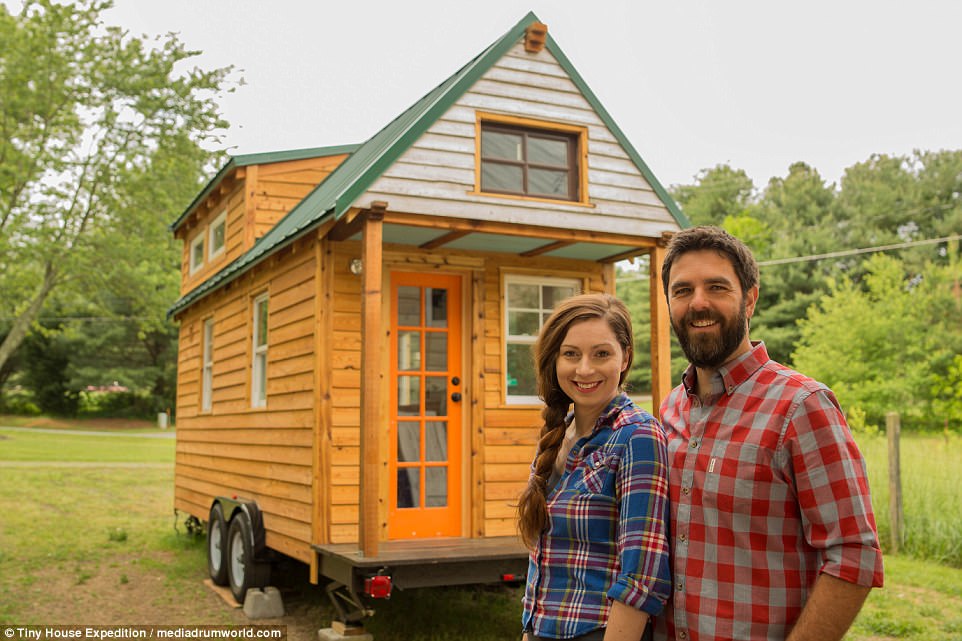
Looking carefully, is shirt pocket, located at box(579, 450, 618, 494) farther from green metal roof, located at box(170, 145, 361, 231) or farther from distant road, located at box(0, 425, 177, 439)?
distant road, located at box(0, 425, 177, 439)

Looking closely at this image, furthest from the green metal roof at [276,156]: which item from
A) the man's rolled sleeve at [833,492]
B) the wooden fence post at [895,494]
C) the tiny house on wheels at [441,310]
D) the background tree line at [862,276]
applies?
the background tree line at [862,276]

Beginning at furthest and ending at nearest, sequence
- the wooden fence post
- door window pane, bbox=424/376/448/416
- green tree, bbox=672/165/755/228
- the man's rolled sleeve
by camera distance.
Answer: green tree, bbox=672/165/755/228
the wooden fence post
door window pane, bbox=424/376/448/416
the man's rolled sleeve

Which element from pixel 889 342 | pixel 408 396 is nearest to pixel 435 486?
pixel 408 396

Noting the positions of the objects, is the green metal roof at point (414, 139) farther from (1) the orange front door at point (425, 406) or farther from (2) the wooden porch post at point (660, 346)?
(1) the orange front door at point (425, 406)

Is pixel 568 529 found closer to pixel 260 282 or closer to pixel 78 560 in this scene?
pixel 260 282

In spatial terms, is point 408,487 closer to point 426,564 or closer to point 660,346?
point 426,564

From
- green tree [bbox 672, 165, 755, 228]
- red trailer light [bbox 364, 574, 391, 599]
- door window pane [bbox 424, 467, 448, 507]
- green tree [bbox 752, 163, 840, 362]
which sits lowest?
red trailer light [bbox 364, 574, 391, 599]

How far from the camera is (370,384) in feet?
20.5

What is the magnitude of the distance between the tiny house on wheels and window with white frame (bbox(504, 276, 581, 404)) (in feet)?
0.06

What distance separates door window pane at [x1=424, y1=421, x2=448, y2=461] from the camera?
759 cm

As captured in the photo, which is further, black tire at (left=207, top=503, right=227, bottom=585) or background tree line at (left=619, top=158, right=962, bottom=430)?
background tree line at (left=619, top=158, right=962, bottom=430)

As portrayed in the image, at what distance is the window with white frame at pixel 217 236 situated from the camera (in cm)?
1224

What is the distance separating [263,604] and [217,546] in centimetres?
179

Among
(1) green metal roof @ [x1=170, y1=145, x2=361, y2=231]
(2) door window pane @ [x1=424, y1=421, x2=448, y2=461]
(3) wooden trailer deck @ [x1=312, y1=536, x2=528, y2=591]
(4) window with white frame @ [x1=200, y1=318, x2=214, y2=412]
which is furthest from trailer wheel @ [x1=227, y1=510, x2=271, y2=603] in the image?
(1) green metal roof @ [x1=170, y1=145, x2=361, y2=231]
